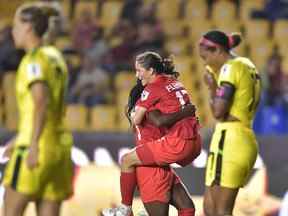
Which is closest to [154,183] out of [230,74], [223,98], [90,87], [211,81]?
[223,98]

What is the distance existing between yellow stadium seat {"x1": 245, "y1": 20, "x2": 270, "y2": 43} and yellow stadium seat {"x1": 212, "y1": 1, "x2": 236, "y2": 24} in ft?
1.25

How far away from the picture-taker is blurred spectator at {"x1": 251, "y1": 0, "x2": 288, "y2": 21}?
14711mm

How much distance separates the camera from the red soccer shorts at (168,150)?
7.54 metres

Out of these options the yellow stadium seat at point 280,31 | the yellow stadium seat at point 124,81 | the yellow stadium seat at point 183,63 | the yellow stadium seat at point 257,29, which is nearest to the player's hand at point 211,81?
the yellow stadium seat at point 124,81

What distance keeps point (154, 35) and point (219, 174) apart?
5945 millimetres

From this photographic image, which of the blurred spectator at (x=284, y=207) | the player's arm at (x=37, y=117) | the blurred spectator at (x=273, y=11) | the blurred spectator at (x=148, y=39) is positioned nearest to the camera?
the player's arm at (x=37, y=117)

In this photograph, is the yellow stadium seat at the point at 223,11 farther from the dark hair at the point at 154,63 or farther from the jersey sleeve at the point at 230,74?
the dark hair at the point at 154,63

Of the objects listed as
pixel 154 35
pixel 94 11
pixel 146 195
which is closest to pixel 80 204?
pixel 146 195

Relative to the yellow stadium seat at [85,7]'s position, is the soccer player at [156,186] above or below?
below

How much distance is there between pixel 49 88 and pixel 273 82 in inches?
275

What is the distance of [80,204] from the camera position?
10.1 m

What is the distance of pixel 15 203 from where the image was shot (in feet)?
21.0

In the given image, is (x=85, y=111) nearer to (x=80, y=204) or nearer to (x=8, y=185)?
(x=80, y=204)

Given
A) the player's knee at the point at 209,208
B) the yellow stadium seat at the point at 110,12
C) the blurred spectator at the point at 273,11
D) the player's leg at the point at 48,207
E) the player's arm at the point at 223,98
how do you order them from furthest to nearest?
the yellow stadium seat at the point at 110,12 < the blurred spectator at the point at 273,11 < the player's knee at the point at 209,208 < the player's arm at the point at 223,98 < the player's leg at the point at 48,207
